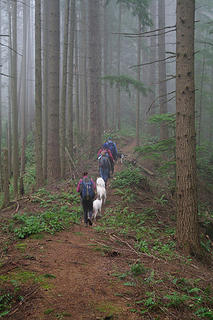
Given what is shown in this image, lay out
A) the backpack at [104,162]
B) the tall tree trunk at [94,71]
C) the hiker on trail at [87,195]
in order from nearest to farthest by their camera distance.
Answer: the hiker on trail at [87,195] → the backpack at [104,162] → the tall tree trunk at [94,71]

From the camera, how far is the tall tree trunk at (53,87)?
13.1 meters

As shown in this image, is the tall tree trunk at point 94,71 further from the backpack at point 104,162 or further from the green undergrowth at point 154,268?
the green undergrowth at point 154,268

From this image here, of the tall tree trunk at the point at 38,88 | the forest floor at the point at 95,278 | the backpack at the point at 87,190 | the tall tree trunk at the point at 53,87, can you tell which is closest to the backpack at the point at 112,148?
the tall tree trunk at the point at 53,87

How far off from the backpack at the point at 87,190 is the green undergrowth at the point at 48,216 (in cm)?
83

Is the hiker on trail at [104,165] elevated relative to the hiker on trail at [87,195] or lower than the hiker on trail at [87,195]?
elevated

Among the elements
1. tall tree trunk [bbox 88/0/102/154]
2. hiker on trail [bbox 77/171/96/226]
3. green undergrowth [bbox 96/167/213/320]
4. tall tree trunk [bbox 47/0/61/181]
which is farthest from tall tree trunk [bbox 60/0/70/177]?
hiker on trail [bbox 77/171/96/226]

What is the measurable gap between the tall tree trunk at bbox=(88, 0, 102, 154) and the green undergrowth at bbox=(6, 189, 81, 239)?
6.78 meters

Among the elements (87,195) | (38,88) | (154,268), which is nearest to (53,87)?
(38,88)

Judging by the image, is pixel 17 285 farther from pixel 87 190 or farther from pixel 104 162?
pixel 104 162

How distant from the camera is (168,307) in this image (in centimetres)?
391

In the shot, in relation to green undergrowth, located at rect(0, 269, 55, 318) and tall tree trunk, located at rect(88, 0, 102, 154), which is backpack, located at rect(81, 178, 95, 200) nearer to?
green undergrowth, located at rect(0, 269, 55, 318)

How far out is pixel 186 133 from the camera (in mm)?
6848

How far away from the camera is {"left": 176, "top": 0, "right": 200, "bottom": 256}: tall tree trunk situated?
6742mm

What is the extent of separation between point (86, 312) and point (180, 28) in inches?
264
